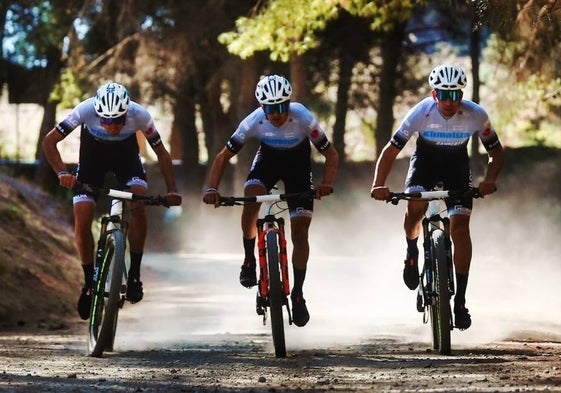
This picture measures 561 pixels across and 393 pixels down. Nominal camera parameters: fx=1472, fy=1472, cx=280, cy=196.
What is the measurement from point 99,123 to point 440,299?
318cm

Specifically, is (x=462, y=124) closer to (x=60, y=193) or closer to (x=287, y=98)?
(x=287, y=98)

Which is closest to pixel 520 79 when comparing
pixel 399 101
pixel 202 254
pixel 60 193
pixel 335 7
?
pixel 335 7

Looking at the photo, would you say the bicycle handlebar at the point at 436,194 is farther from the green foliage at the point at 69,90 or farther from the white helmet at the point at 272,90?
the green foliage at the point at 69,90

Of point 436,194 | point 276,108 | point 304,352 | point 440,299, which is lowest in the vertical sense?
point 304,352

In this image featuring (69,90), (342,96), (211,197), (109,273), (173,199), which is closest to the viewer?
(211,197)

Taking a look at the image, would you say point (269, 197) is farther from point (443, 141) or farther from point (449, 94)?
point (449, 94)

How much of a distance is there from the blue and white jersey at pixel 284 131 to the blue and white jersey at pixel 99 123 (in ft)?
2.32

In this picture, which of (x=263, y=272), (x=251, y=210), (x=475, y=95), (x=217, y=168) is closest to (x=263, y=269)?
(x=263, y=272)

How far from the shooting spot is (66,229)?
2484 cm

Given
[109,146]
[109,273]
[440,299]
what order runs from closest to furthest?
[440,299] < [109,273] < [109,146]

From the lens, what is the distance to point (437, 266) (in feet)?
37.3

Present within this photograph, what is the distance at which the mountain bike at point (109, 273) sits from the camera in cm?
1161

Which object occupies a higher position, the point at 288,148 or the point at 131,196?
the point at 288,148

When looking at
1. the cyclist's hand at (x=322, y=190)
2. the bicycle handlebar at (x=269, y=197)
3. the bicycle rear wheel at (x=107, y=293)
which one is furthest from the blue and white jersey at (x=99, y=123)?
the cyclist's hand at (x=322, y=190)
